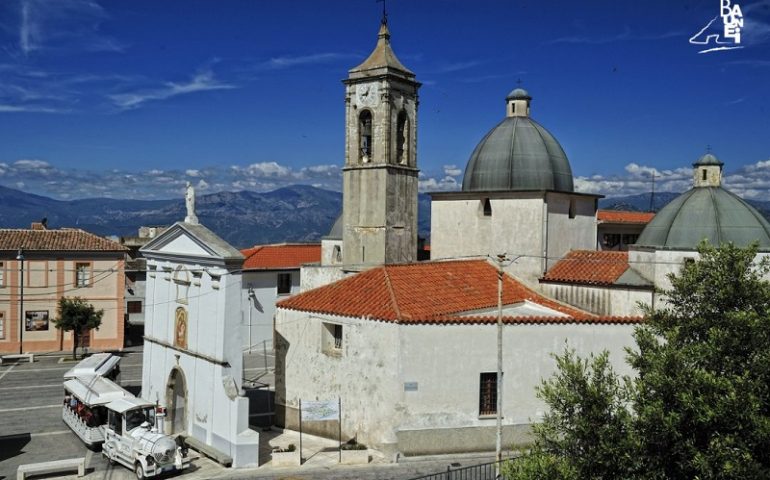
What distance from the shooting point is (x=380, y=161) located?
99.6 feet

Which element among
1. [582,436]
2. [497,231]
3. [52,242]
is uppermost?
[497,231]

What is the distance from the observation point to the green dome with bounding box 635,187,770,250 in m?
26.6

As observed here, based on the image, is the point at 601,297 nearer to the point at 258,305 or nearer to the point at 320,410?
the point at 320,410

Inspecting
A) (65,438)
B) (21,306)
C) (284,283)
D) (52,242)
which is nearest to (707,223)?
(65,438)

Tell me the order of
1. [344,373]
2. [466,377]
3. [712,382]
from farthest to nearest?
Result: [344,373]
[466,377]
[712,382]

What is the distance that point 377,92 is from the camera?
100 ft

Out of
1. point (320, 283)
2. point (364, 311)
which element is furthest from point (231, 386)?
point (320, 283)

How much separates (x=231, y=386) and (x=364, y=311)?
4.99 m

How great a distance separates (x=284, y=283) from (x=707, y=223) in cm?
2767

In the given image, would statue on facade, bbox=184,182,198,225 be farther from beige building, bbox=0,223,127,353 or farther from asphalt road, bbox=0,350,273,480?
beige building, bbox=0,223,127,353

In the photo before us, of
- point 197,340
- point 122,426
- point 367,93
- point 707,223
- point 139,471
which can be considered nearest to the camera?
point 139,471

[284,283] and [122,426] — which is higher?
[284,283]

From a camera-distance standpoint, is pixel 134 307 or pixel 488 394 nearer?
pixel 488 394

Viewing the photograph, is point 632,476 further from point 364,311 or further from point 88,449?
point 88,449
